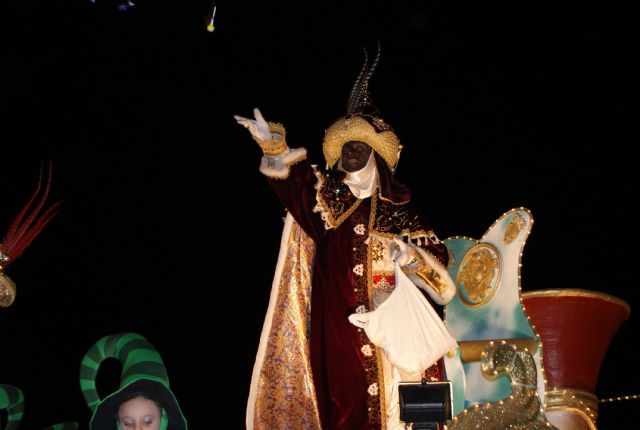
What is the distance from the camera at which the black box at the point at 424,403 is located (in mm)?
2748

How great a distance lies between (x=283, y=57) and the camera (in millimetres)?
4969

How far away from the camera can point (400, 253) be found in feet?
13.0

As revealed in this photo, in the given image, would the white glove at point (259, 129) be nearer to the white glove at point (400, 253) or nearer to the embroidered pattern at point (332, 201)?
the embroidered pattern at point (332, 201)

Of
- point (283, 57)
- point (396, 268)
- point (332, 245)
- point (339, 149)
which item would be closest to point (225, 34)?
point (283, 57)

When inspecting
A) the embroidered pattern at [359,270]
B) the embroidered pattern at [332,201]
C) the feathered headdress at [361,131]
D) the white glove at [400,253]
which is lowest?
the embroidered pattern at [359,270]

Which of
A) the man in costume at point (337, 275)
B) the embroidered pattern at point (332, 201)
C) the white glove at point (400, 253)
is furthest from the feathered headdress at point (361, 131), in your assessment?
the white glove at point (400, 253)

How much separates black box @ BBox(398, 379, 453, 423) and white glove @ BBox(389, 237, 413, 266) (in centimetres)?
122

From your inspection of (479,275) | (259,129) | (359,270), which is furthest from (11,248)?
(479,275)

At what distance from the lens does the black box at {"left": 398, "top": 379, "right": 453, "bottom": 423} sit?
275cm

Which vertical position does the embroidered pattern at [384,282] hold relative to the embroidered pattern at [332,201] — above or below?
below

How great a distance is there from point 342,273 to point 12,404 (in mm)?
1698

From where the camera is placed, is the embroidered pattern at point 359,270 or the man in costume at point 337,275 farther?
the embroidered pattern at point 359,270

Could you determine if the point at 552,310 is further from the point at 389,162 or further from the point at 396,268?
the point at 389,162

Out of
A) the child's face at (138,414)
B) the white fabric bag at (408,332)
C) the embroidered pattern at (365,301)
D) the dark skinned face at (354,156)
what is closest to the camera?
the child's face at (138,414)
